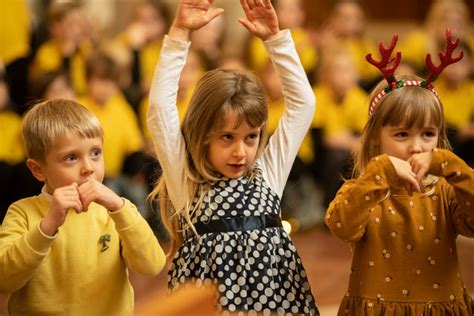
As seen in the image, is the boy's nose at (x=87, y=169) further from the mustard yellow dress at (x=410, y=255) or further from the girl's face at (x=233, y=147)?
the mustard yellow dress at (x=410, y=255)

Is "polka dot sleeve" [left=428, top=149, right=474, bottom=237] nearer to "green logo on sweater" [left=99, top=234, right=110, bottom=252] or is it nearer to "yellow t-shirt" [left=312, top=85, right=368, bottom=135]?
"green logo on sweater" [left=99, top=234, right=110, bottom=252]

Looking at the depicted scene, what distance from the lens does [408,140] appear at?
2484 mm

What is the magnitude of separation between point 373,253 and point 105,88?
2978 millimetres

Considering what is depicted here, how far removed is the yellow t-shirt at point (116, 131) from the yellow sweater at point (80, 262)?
2585mm

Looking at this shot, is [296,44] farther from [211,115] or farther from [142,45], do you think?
[211,115]

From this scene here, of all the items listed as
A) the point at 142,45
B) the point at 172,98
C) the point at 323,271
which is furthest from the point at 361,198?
the point at 142,45

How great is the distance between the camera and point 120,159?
514 cm

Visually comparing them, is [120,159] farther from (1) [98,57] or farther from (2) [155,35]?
(2) [155,35]

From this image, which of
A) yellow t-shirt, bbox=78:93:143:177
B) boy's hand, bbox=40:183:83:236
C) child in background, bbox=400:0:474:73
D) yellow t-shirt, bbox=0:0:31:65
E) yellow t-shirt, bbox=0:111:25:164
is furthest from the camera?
child in background, bbox=400:0:474:73

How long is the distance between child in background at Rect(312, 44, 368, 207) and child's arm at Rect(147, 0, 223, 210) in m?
→ 3.02

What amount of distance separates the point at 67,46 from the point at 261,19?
3.05 metres

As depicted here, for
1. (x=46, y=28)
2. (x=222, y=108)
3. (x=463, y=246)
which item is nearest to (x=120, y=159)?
(x=46, y=28)

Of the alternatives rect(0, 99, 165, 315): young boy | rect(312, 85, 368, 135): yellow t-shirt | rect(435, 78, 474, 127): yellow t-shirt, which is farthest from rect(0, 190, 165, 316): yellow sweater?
rect(435, 78, 474, 127): yellow t-shirt

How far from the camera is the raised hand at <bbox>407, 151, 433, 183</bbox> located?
2.33 m
